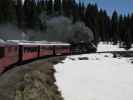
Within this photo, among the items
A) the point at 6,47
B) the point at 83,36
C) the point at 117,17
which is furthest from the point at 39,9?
the point at 6,47

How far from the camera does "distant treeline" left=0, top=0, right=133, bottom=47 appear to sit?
78738 mm

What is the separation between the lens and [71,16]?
94.2 metres

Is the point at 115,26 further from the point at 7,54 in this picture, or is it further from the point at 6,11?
the point at 7,54

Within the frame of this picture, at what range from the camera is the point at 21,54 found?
28750 millimetres

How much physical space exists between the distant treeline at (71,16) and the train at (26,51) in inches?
939

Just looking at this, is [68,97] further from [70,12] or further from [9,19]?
[70,12]

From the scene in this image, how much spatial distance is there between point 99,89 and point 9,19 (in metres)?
55.3

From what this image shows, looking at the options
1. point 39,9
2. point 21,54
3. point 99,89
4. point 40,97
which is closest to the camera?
point 40,97

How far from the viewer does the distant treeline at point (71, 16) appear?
78.7m

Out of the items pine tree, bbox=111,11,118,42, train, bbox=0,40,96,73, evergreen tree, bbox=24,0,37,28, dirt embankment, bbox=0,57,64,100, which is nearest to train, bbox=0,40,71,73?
train, bbox=0,40,96,73

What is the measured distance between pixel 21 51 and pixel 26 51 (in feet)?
6.40

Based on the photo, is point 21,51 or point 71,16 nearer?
point 21,51

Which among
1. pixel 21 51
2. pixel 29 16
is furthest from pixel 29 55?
pixel 29 16

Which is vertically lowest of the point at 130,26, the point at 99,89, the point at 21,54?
the point at 99,89
